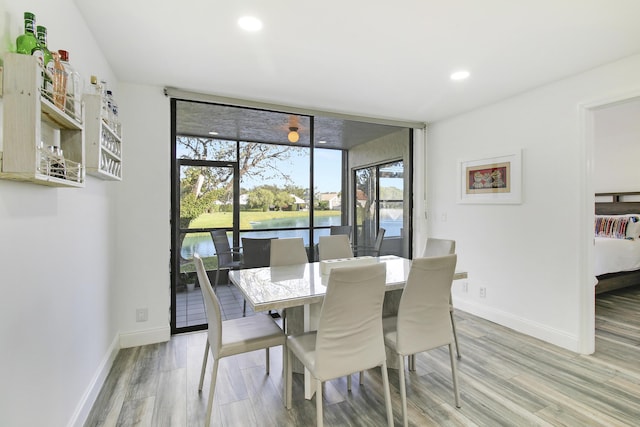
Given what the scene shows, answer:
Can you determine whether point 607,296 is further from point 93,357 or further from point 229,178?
point 93,357

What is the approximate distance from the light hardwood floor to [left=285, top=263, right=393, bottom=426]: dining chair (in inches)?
17.7

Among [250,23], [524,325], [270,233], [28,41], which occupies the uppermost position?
[250,23]

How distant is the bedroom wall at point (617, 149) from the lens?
4.94 metres

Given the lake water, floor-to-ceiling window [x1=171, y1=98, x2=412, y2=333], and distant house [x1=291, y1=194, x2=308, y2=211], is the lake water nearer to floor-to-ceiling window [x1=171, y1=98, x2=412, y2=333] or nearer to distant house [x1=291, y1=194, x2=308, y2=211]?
floor-to-ceiling window [x1=171, y1=98, x2=412, y2=333]

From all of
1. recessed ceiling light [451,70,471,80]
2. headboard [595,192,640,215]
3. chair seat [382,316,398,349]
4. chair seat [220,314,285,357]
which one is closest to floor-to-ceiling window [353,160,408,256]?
recessed ceiling light [451,70,471,80]

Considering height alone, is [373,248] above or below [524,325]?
above

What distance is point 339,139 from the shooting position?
4.41 m

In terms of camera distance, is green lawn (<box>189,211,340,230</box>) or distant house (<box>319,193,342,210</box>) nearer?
green lawn (<box>189,211,340,230</box>)

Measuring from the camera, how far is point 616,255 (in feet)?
→ 13.8

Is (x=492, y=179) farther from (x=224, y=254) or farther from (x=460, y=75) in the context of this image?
(x=224, y=254)

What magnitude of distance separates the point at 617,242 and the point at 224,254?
17.0ft

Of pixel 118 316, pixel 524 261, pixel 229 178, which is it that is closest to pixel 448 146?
pixel 524 261

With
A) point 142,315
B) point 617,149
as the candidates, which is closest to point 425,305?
point 142,315

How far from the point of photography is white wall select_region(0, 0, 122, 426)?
1.17 metres
